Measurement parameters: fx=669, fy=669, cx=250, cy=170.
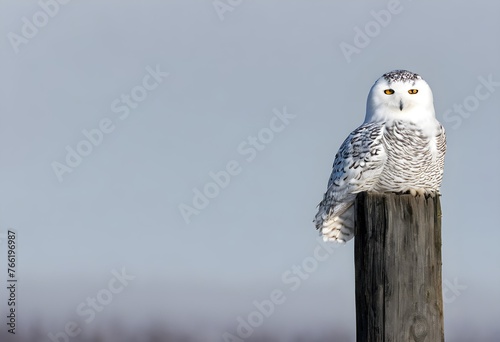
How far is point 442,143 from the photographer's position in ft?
13.4

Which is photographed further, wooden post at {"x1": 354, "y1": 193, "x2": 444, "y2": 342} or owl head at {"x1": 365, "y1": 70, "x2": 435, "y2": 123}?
owl head at {"x1": 365, "y1": 70, "x2": 435, "y2": 123}

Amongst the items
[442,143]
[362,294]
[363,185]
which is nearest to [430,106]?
[442,143]

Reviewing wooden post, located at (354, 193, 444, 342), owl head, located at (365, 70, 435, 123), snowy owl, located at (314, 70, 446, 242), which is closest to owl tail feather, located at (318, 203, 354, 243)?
snowy owl, located at (314, 70, 446, 242)

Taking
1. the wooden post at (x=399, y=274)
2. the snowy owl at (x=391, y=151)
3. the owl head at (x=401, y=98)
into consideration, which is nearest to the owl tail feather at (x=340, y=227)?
the snowy owl at (x=391, y=151)

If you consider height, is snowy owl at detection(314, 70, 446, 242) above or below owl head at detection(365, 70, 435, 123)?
below

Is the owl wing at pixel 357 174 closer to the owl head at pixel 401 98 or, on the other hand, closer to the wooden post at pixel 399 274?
the owl head at pixel 401 98

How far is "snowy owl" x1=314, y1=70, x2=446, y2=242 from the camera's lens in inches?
156

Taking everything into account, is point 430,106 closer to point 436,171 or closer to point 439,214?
point 436,171

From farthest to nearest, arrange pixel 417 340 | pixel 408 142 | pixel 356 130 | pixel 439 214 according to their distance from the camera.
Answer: pixel 356 130
pixel 408 142
pixel 439 214
pixel 417 340

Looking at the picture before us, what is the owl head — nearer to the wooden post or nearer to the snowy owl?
the snowy owl

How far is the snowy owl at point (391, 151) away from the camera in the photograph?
3975mm

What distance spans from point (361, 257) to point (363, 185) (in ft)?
5.24

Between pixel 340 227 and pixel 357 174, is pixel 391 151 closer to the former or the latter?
pixel 357 174

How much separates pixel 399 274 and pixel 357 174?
5.56 feet
